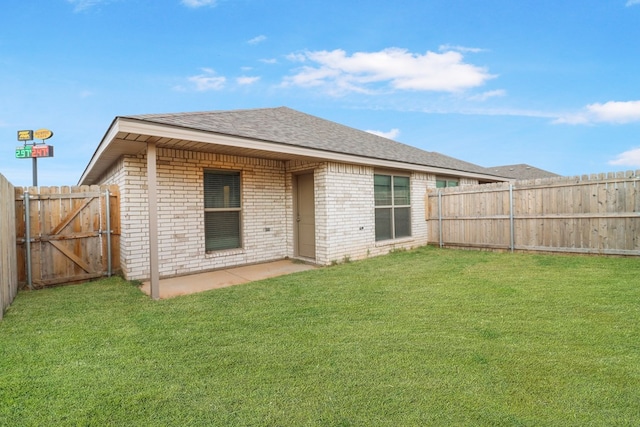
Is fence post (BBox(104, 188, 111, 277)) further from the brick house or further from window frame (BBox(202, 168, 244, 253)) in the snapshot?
window frame (BBox(202, 168, 244, 253))

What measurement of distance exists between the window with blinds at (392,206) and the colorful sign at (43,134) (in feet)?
53.9

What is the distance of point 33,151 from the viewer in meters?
15.4

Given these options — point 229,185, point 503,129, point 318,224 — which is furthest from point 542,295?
point 503,129

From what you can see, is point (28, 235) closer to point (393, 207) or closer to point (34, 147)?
point (393, 207)

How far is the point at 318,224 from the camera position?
772cm

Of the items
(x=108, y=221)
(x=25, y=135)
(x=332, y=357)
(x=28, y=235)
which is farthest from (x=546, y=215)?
(x=25, y=135)

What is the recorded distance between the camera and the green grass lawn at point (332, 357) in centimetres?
206

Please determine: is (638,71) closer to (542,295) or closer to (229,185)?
(542,295)

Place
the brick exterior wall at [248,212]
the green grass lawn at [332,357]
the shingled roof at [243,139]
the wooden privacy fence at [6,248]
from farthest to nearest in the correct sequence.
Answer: the brick exterior wall at [248,212] < the shingled roof at [243,139] < the wooden privacy fence at [6,248] < the green grass lawn at [332,357]

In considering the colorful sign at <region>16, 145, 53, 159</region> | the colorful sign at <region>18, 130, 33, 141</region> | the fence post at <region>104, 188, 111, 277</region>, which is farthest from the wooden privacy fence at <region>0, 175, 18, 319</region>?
the colorful sign at <region>18, 130, 33, 141</region>

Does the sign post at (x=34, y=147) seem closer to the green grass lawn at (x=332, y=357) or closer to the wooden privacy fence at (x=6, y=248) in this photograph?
the wooden privacy fence at (x=6, y=248)

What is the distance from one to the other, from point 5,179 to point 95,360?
12.4 ft

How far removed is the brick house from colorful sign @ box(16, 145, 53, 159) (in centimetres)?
938

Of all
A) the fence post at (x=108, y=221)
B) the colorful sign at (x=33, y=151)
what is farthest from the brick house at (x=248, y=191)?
the colorful sign at (x=33, y=151)
